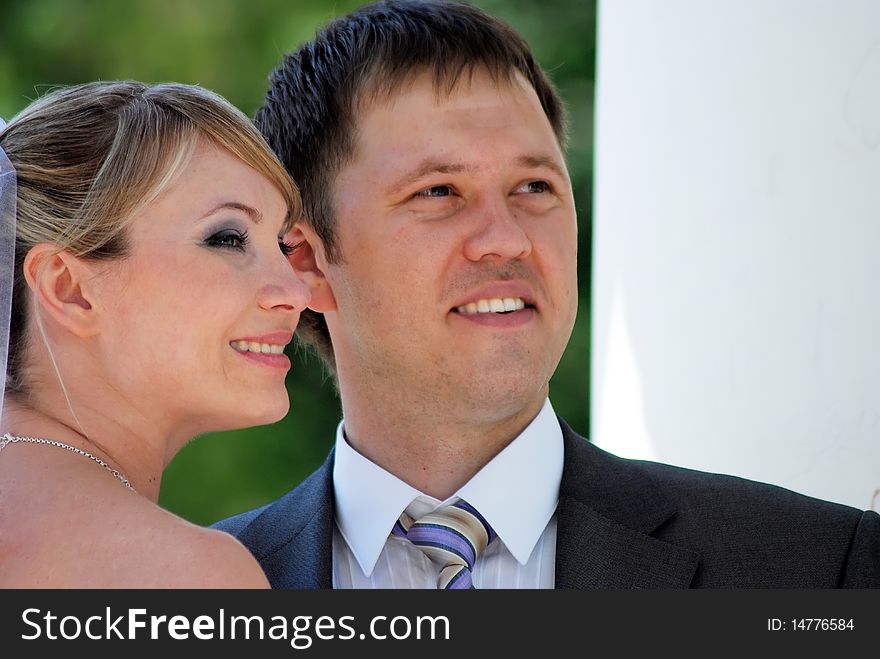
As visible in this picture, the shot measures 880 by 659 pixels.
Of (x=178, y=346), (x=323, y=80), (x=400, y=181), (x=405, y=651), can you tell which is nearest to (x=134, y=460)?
(x=178, y=346)

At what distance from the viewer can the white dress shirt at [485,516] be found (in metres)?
2.96

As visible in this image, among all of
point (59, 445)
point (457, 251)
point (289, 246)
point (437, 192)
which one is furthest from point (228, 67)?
point (59, 445)

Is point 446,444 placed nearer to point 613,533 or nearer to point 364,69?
point 613,533

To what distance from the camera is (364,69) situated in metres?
3.39

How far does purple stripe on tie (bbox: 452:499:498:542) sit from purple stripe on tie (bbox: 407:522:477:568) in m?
0.06

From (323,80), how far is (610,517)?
54.8 inches

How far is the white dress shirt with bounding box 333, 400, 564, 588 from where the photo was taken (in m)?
2.96

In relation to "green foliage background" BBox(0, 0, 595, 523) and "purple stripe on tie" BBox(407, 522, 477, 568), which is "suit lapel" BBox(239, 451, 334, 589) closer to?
"purple stripe on tie" BBox(407, 522, 477, 568)

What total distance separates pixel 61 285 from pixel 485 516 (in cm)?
108

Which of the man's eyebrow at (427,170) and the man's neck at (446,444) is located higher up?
the man's eyebrow at (427,170)

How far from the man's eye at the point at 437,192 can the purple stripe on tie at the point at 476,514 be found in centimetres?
75

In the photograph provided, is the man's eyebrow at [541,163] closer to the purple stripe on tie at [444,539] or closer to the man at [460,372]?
the man at [460,372]

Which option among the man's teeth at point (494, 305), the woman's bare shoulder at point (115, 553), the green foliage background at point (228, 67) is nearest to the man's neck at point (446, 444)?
the man's teeth at point (494, 305)

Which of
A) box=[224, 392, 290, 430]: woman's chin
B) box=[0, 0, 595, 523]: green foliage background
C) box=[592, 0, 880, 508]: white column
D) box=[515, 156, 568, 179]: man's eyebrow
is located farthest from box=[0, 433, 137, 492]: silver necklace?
box=[0, 0, 595, 523]: green foliage background
